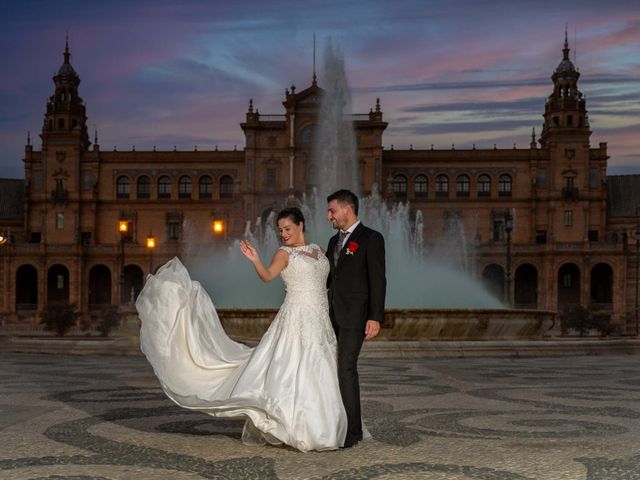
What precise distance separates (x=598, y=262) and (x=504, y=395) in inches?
2401

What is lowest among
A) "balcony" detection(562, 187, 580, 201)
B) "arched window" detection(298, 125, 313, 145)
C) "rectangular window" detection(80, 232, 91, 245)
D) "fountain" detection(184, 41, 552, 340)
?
"fountain" detection(184, 41, 552, 340)

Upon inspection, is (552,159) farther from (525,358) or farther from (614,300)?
(525,358)

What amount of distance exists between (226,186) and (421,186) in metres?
15.9

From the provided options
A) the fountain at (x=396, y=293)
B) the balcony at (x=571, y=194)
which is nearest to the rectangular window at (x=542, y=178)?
the balcony at (x=571, y=194)

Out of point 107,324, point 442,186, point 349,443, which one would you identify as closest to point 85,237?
point 442,186

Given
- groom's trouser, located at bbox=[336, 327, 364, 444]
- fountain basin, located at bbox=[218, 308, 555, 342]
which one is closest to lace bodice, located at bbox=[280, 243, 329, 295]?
groom's trouser, located at bbox=[336, 327, 364, 444]

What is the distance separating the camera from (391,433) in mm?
7496

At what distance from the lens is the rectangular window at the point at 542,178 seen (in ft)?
242

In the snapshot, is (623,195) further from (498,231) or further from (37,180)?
(37,180)

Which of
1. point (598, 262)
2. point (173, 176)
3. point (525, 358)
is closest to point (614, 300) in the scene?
point (598, 262)

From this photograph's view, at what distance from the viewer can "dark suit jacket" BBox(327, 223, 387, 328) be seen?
7047 millimetres

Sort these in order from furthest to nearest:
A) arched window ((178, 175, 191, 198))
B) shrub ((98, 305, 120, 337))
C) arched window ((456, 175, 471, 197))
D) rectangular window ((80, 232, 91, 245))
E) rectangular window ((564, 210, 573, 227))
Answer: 1. arched window ((178, 175, 191, 198))
2. arched window ((456, 175, 471, 197))
3. rectangular window ((80, 232, 91, 245))
4. rectangular window ((564, 210, 573, 227))
5. shrub ((98, 305, 120, 337))

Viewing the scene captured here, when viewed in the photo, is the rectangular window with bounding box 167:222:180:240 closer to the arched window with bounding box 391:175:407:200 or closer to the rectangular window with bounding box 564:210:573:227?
the arched window with bounding box 391:175:407:200

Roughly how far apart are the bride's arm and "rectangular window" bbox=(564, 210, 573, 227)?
2660 inches
